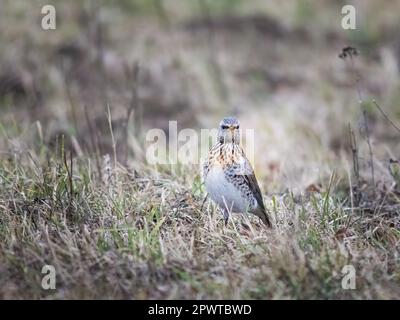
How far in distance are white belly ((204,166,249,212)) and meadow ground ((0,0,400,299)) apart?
13 cm

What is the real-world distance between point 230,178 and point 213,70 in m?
4.58

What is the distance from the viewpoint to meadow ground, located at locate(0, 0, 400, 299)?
4.61 metres

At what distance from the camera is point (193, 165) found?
6566 mm

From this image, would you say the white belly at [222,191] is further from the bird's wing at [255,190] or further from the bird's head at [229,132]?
the bird's head at [229,132]

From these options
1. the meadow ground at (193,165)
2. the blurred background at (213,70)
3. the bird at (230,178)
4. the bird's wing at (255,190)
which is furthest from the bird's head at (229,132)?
the blurred background at (213,70)

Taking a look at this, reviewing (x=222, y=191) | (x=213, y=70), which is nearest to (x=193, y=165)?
(x=222, y=191)

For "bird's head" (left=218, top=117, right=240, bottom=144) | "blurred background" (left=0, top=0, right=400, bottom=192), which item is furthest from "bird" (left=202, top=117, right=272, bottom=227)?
"blurred background" (left=0, top=0, right=400, bottom=192)

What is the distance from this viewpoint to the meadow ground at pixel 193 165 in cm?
461

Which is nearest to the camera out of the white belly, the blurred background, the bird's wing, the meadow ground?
the meadow ground

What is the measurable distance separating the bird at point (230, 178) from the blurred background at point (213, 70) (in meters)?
1.90

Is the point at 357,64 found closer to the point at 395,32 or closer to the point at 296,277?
the point at 395,32

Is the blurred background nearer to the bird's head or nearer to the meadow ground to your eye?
the meadow ground
